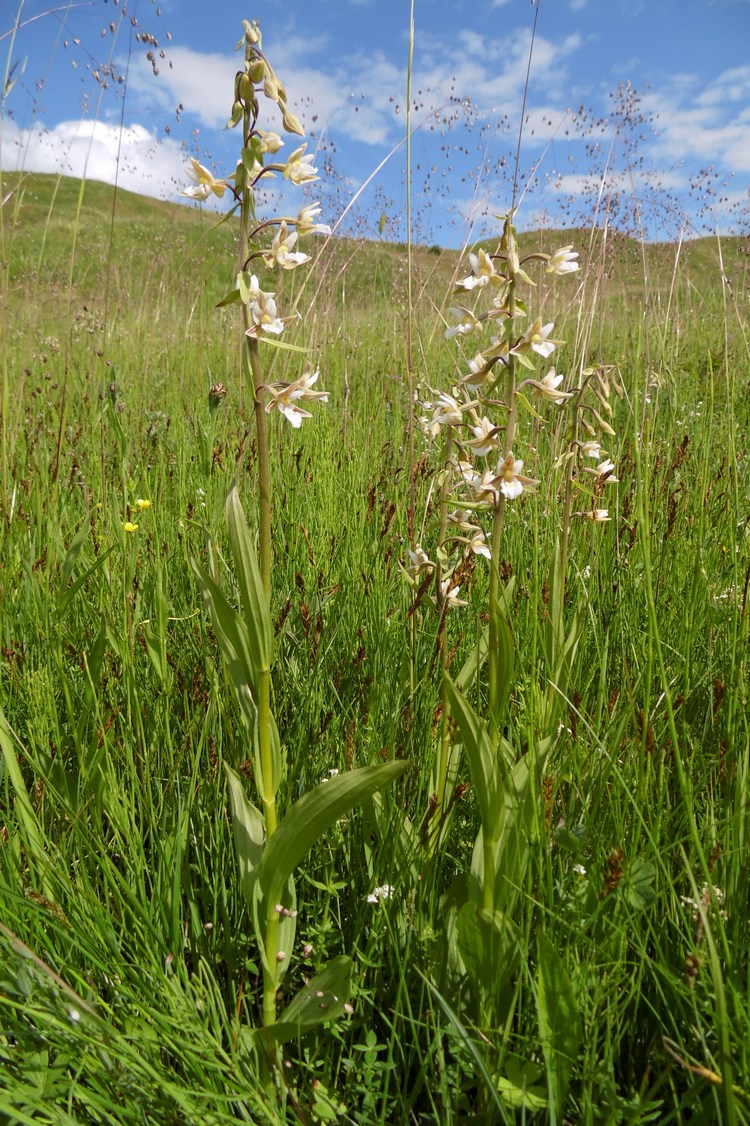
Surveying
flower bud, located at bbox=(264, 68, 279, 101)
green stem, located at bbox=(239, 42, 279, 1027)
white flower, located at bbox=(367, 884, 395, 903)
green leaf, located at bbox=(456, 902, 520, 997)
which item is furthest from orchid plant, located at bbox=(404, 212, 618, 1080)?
flower bud, located at bbox=(264, 68, 279, 101)

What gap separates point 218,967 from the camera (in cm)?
131

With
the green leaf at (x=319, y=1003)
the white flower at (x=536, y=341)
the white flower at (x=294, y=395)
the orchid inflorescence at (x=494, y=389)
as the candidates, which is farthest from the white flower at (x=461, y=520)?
the green leaf at (x=319, y=1003)

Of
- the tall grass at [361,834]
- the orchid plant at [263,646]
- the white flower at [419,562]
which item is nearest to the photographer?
the tall grass at [361,834]

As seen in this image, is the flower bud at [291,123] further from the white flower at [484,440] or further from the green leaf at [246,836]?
the green leaf at [246,836]

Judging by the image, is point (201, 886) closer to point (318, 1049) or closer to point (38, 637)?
point (318, 1049)

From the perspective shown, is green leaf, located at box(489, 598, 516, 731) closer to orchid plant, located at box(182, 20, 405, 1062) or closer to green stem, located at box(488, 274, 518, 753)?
green stem, located at box(488, 274, 518, 753)

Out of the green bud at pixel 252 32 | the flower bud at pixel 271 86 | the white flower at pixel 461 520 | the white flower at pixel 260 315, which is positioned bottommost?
the white flower at pixel 461 520

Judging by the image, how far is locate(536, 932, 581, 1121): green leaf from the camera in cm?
96

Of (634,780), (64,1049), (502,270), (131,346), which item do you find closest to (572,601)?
(634,780)

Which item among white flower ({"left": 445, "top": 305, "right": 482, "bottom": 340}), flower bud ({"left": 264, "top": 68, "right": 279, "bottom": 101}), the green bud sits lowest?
white flower ({"left": 445, "top": 305, "right": 482, "bottom": 340})

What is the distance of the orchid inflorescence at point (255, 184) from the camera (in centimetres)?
112

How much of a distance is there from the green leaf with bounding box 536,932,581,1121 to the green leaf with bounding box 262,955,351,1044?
0.92 feet

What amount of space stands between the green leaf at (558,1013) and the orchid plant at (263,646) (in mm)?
283

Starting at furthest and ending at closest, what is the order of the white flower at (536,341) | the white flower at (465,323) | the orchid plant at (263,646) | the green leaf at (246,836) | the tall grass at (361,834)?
the white flower at (465,323)
the white flower at (536,341)
the green leaf at (246,836)
the orchid plant at (263,646)
the tall grass at (361,834)
